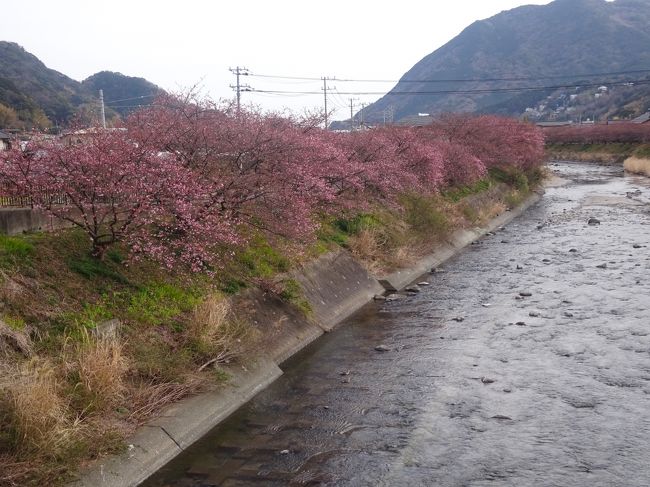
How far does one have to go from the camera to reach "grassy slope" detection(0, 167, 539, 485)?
820 centimetres

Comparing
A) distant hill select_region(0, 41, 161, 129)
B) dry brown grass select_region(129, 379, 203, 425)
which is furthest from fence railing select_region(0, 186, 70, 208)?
distant hill select_region(0, 41, 161, 129)

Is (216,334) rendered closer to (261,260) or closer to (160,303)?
(160,303)

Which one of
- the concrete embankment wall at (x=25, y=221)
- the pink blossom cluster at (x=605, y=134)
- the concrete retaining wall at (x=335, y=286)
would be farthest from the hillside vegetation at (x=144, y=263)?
the pink blossom cluster at (x=605, y=134)

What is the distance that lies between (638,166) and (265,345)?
213ft

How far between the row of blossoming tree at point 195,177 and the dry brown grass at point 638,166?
153 feet

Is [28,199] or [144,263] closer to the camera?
[28,199]

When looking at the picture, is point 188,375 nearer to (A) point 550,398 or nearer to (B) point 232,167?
(A) point 550,398

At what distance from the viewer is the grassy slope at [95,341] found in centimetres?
820

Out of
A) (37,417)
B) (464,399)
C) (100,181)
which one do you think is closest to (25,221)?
(100,181)

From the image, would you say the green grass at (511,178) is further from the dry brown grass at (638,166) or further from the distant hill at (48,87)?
the distant hill at (48,87)

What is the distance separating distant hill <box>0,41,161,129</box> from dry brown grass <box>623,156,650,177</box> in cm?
5985

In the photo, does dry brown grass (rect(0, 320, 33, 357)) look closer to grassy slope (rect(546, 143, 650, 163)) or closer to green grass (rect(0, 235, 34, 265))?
green grass (rect(0, 235, 34, 265))

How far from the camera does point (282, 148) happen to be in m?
18.4

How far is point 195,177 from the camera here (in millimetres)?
15094
